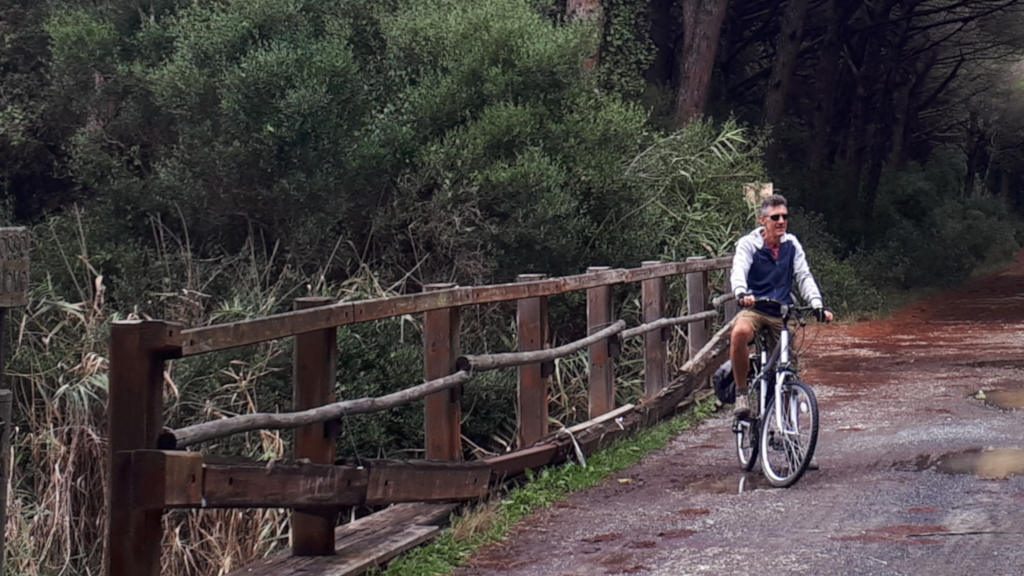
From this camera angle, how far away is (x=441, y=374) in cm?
848

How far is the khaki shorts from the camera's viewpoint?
10102mm

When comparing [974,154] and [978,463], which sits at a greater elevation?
[974,154]

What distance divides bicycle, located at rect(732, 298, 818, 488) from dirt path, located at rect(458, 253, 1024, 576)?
0.18m

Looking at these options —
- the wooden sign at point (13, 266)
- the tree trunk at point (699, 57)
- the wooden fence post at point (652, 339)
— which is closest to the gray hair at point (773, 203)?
the wooden fence post at point (652, 339)

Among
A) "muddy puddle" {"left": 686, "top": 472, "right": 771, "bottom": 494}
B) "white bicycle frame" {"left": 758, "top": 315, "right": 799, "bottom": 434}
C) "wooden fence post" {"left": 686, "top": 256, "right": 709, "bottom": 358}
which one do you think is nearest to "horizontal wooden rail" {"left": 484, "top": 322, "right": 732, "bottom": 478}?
"wooden fence post" {"left": 686, "top": 256, "right": 709, "bottom": 358}

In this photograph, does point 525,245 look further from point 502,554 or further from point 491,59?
point 502,554

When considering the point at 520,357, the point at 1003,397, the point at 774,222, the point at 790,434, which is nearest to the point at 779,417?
the point at 790,434

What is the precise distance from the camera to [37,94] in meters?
20.0

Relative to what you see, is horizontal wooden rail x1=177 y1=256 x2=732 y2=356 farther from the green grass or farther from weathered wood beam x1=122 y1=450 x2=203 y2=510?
the green grass

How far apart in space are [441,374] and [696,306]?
663 cm

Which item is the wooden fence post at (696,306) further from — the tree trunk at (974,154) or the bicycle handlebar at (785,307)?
the tree trunk at (974,154)

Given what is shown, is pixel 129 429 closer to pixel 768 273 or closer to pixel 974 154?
pixel 768 273

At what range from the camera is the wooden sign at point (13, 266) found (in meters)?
4.66

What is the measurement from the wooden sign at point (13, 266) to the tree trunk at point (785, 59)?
26.1 metres
